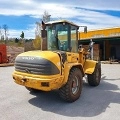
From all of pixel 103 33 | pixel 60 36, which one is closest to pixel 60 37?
pixel 60 36

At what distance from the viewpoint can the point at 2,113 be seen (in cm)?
602

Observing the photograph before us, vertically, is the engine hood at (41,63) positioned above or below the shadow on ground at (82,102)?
above

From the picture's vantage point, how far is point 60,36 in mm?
7551

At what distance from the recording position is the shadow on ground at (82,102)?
6279mm

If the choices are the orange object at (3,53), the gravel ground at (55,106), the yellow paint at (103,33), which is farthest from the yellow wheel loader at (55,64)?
the yellow paint at (103,33)

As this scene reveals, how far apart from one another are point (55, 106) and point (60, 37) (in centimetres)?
233

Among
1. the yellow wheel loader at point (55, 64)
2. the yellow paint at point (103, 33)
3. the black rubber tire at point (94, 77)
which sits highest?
the yellow paint at point (103, 33)

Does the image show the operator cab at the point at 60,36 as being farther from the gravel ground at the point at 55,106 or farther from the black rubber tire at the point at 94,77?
the black rubber tire at the point at 94,77

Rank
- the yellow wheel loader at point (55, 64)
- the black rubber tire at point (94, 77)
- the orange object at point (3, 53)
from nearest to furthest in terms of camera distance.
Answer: the yellow wheel loader at point (55, 64)
the black rubber tire at point (94, 77)
the orange object at point (3, 53)

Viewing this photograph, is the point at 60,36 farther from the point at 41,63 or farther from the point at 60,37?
the point at 41,63

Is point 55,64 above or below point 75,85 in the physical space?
above

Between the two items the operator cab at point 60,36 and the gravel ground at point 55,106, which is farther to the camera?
the operator cab at point 60,36

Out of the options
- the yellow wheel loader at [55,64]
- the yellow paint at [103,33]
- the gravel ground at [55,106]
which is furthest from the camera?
the yellow paint at [103,33]

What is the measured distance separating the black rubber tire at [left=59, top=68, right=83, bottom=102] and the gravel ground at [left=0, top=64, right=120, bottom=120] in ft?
0.64
